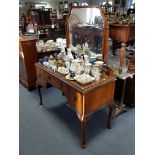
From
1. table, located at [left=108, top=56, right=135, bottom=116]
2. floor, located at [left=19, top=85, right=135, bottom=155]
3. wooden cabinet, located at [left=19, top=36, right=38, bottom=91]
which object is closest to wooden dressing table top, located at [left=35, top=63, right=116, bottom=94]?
table, located at [left=108, top=56, right=135, bottom=116]

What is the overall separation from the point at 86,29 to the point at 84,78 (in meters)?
0.74

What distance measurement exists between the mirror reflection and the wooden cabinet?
0.87m

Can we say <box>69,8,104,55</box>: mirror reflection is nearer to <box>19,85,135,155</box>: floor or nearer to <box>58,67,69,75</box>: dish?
<box>58,67,69,75</box>: dish

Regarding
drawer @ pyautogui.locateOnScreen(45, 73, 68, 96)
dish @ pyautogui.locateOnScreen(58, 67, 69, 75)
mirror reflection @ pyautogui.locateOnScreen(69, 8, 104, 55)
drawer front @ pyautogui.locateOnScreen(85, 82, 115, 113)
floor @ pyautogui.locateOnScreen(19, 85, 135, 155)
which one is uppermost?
mirror reflection @ pyautogui.locateOnScreen(69, 8, 104, 55)

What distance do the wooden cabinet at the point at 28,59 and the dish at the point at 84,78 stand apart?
1489 mm

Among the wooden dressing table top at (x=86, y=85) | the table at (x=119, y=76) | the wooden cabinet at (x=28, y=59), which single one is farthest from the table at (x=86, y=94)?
the wooden cabinet at (x=28, y=59)

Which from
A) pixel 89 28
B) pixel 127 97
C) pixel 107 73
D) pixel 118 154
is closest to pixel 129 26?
pixel 89 28

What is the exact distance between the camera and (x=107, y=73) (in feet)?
6.50

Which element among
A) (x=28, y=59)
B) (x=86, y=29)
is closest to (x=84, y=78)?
(x=86, y=29)

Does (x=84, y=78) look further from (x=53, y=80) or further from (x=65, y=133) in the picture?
(x=65, y=133)

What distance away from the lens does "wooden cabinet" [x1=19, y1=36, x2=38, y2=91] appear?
2953mm

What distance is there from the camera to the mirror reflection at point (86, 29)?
200cm

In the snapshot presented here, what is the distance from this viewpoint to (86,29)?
2.19m
